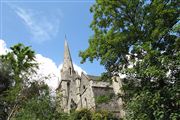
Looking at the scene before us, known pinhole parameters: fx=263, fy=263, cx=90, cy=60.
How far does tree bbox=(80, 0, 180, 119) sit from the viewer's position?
14.4 metres

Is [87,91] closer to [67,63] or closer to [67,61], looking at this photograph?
[67,63]

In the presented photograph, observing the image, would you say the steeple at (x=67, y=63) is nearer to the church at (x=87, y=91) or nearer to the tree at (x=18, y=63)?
the church at (x=87, y=91)

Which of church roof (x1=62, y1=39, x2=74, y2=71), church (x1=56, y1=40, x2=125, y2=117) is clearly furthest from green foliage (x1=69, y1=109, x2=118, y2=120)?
church roof (x1=62, y1=39, x2=74, y2=71)

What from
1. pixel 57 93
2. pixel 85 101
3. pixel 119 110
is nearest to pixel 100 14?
pixel 57 93

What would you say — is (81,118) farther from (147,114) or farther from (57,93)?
(147,114)

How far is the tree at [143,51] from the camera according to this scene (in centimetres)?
1444

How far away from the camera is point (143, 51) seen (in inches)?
638

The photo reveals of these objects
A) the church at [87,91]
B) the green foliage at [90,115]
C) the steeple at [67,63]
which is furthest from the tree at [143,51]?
the steeple at [67,63]

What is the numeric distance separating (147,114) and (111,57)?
4.63m

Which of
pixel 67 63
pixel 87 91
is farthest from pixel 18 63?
pixel 67 63

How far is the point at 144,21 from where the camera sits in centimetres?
1738

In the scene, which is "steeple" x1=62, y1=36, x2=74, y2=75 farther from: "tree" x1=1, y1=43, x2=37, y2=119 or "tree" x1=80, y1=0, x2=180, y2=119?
"tree" x1=80, y1=0, x2=180, y2=119

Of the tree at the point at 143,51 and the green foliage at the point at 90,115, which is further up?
the tree at the point at 143,51

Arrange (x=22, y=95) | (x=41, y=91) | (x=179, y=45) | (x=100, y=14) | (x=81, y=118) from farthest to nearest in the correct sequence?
1. (x=81, y=118)
2. (x=41, y=91)
3. (x=22, y=95)
4. (x=100, y=14)
5. (x=179, y=45)
